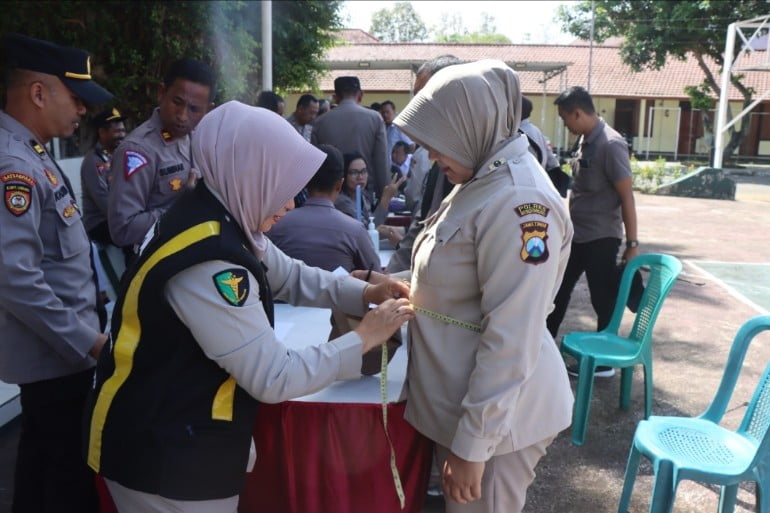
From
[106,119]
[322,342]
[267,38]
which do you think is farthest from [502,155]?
[267,38]

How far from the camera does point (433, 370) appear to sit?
5.32ft

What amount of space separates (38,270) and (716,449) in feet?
7.72

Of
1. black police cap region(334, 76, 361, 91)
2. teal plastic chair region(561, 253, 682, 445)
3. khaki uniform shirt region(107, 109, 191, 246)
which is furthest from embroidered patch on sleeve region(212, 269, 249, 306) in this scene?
black police cap region(334, 76, 361, 91)

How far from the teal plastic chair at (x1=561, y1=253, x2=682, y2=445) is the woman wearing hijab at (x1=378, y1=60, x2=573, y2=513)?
191 cm

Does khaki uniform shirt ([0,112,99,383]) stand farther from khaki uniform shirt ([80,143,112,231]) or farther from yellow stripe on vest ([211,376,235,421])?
khaki uniform shirt ([80,143,112,231])

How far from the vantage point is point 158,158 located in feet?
9.46

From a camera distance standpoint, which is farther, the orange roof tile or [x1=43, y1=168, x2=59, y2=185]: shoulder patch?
the orange roof tile

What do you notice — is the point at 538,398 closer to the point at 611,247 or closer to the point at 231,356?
the point at 231,356

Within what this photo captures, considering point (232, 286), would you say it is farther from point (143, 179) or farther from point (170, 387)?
point (143, 179)

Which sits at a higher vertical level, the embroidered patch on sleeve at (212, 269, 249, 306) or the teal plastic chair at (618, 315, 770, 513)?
the embroidered patch on sleeve at (212, 269, 249, 306)

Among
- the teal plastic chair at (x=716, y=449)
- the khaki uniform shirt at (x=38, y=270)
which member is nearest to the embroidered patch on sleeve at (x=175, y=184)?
the khaki uniform shirt at (x=38, y=270)

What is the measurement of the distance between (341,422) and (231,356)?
654mm

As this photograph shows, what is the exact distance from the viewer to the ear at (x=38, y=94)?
201 cm

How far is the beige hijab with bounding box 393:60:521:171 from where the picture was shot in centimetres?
147
